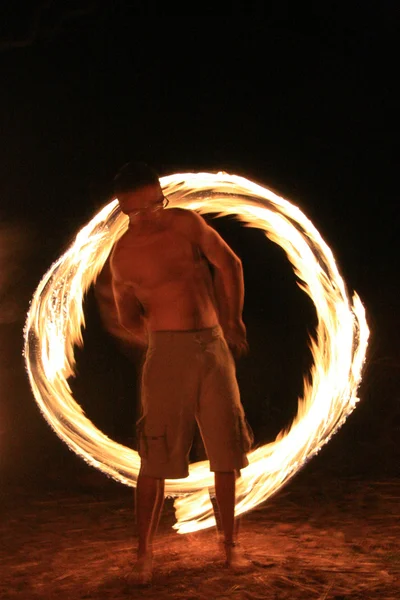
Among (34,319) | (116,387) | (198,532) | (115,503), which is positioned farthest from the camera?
(116,387)

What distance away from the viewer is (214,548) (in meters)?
4.38

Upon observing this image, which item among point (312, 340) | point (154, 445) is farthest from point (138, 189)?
point (312, 340)

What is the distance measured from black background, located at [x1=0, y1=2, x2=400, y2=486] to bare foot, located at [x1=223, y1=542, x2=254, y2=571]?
2322 mm

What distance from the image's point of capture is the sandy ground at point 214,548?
12.2 ft

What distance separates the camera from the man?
3947mm

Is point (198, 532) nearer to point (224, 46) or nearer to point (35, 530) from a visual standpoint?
point (35, 530)

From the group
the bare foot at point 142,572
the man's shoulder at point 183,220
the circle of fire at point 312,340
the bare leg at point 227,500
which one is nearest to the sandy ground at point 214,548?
the bare foot at point 142,572

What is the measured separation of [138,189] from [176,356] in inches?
29.5

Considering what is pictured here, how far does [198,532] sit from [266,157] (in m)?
2.94

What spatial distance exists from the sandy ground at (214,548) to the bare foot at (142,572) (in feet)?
0.12

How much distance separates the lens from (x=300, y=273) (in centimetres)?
535

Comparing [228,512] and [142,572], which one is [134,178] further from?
[142,572]

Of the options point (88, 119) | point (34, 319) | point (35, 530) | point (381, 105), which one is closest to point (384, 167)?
point (381, 105)

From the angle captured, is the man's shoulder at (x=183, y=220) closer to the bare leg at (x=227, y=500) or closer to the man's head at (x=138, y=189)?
the man's head at (x=138, y=189)
